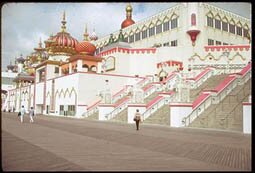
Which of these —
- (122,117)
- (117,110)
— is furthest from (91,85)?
(122,117)

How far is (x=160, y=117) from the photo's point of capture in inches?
776

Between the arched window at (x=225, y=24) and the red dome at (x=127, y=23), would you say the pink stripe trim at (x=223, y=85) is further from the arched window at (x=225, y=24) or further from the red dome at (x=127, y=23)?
the red dome at (x=127, y=23)

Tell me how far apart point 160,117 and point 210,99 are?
3.40 metres

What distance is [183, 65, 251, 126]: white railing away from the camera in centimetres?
1742

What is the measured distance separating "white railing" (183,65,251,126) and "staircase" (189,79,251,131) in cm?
24

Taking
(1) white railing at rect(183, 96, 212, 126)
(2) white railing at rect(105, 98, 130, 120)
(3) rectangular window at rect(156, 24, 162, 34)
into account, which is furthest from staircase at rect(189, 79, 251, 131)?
(3) rectangular window at rect(156, 24, 162, 34)

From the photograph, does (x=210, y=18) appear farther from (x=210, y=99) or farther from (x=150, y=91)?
(x=210, y=99)

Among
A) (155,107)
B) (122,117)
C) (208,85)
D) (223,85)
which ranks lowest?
(122,117)

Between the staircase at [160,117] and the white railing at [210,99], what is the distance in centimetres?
149

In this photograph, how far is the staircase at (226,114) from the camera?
15.1m

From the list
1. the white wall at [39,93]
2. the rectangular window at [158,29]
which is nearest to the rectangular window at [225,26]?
the rectangular window at [158,29]

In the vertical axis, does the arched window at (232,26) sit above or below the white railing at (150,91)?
above

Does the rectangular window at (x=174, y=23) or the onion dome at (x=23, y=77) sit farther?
the onion dome at (x=23, y=77)

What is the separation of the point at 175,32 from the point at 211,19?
4.49 meters
